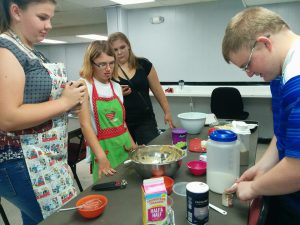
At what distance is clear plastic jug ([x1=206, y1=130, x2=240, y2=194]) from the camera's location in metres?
0.93

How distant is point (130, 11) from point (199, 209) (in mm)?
4564

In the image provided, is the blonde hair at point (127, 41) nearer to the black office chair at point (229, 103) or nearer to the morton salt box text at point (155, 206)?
the morton salt box text at point (155, 206)

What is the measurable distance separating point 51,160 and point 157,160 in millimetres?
471

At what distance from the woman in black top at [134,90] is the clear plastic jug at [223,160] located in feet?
3.56

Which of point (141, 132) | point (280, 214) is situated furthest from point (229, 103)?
point (280, 214)

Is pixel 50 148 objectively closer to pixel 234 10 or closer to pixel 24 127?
pixel 24 127

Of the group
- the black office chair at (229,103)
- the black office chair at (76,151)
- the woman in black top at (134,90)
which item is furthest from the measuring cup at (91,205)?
the black office chair at (229,103)

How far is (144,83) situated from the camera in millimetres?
2109

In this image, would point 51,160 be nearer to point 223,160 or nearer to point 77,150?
point 223,160

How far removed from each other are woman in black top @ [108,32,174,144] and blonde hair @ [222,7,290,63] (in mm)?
1222

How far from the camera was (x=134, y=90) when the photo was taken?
202 centimetres

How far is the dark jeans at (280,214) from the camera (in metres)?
0.91

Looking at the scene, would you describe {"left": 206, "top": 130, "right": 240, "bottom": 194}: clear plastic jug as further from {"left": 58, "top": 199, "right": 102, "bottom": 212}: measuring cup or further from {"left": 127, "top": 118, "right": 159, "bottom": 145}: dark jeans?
{"left": 127, "top": 118, "right": 159, "bottom": 145}: dark jeans

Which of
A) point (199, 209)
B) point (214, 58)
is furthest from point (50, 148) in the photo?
point (214, 58)
